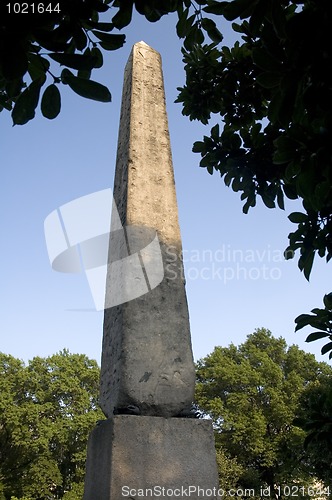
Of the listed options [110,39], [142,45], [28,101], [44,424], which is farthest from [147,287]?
[44,424]

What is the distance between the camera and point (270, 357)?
80.8 ft

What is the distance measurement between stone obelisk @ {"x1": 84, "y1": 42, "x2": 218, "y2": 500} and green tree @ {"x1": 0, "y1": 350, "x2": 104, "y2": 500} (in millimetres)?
18703

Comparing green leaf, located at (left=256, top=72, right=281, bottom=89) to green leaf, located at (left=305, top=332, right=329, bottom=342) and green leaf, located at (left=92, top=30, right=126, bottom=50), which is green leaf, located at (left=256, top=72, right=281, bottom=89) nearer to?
green leaf, located at (left=92, top=30, right=126, bottom=50)

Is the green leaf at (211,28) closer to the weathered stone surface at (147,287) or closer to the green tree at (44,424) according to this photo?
the weathered stone surface at (147,287)

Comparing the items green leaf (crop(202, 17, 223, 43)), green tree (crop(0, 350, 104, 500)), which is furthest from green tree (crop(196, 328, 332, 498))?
green leaf (crop(202, 17, 223, 43))

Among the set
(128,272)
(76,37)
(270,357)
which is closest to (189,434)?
(128,272)

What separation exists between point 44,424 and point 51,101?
21294 mm

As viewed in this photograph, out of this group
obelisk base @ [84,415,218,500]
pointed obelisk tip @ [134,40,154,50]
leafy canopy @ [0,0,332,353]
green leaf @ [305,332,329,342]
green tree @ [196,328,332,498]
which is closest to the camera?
leafy canopy @ [0,0,332,353]

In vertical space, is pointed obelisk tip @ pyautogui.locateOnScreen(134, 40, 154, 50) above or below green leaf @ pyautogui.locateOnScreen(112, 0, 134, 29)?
above

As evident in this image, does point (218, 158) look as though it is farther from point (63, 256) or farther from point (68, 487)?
point (68, 487)

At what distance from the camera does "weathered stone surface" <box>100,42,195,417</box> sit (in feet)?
9.99

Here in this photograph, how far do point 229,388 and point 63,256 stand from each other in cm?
2057

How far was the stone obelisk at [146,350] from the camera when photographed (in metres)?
2.73

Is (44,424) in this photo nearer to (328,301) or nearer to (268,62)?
(328,301)
